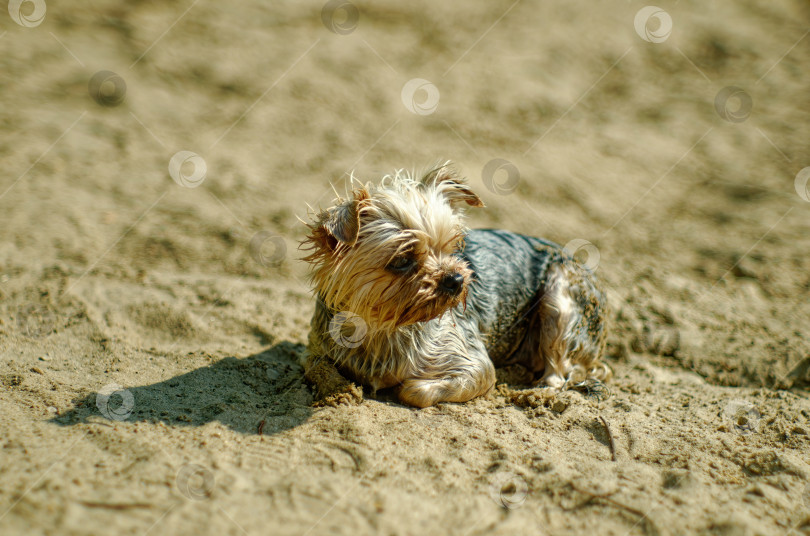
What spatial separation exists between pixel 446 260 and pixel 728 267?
5.14 m

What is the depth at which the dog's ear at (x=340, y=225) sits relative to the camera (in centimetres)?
461

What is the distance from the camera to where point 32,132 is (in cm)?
929

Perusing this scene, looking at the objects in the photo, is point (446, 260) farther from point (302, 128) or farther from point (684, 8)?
point (684, 8)

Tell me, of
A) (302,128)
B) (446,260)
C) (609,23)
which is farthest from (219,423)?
(609,23)
